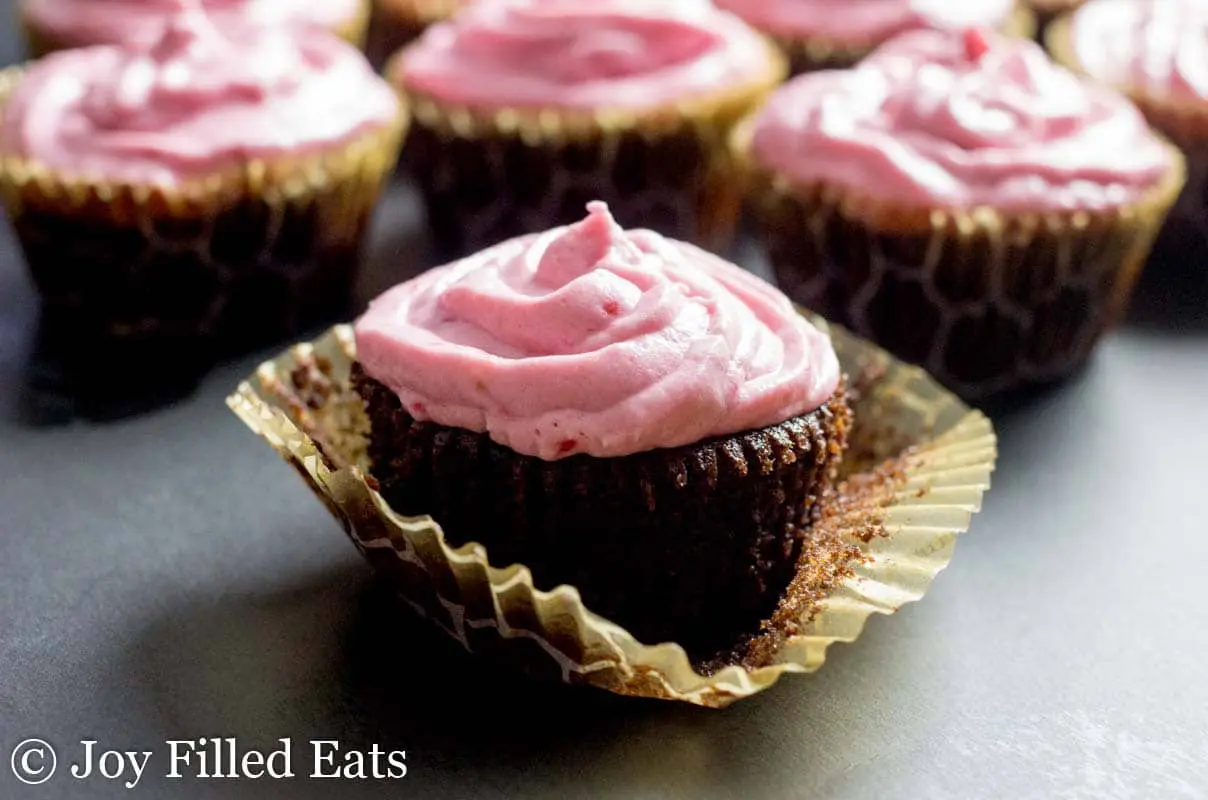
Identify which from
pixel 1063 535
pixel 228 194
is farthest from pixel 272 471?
pixel 1063 535

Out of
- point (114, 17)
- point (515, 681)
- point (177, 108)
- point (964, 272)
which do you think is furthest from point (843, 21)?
point (515, 681)

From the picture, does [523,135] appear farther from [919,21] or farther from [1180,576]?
[1180,576]

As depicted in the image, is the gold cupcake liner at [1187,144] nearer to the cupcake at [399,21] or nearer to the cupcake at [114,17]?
the cupcake at [399,21]

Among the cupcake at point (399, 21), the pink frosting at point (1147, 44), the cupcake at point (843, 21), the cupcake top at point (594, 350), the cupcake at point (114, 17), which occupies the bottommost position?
the cupcake at point (399, 21)

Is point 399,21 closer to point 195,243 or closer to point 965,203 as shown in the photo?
point 195,243

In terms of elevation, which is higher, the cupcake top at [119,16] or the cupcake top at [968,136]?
the cupcake top at [968,136]

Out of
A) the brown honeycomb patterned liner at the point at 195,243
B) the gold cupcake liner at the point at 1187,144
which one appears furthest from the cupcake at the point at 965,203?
the brown honeycomb patterned liner at the point at 195,243
